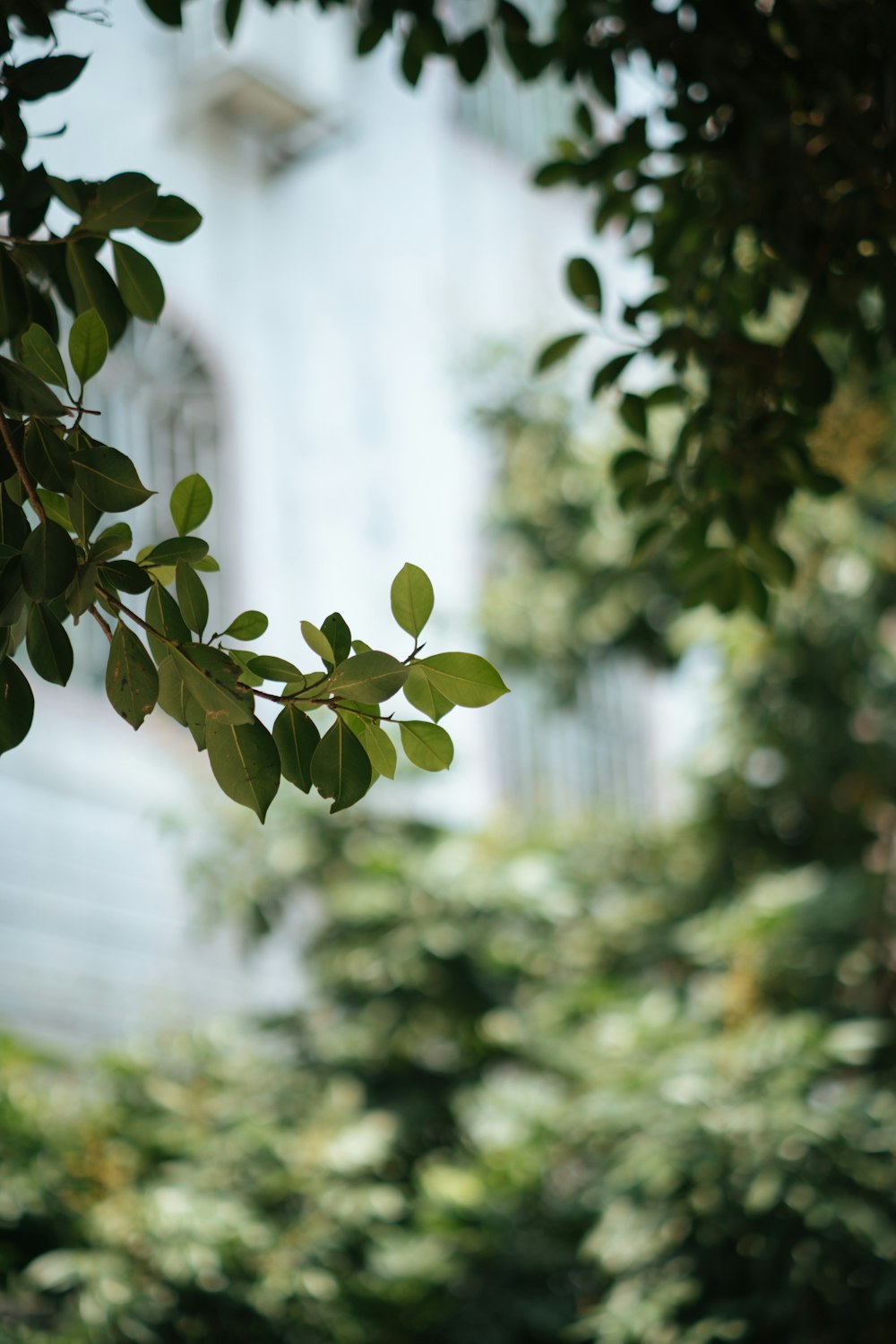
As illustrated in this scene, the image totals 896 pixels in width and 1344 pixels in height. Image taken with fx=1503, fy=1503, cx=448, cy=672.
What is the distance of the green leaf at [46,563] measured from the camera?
38.0 inches

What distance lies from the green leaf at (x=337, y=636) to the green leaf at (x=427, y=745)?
0.23 feet

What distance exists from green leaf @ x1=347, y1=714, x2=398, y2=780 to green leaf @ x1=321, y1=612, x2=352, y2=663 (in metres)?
0.05

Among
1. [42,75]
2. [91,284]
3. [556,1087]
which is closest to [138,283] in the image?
[91,284]

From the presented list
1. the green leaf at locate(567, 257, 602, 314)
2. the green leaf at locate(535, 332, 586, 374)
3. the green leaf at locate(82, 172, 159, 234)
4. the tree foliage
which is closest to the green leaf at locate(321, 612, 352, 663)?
the tree foliage

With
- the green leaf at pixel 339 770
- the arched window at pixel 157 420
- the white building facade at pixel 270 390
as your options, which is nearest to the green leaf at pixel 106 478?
the green leaf at pixel 339 770

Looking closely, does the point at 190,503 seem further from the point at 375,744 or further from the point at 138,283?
the point at 138,283

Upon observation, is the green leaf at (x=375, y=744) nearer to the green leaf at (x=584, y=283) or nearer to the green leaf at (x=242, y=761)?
the green leaf at (x=242, y=761)

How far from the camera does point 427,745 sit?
1.07 m

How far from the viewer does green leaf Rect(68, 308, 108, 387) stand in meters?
1.05

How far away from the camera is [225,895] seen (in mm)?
4145

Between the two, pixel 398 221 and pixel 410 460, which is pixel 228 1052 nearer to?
pixel 410 460

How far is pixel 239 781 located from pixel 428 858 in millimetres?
3151

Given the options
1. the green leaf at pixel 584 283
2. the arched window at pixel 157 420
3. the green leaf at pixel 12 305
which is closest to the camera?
the green leaf at pixel 12 305

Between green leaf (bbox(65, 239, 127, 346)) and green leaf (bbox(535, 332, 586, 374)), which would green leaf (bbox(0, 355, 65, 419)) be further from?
green leaf (bbox(535, 332, 586, 374))
